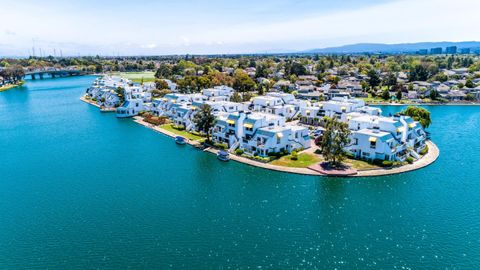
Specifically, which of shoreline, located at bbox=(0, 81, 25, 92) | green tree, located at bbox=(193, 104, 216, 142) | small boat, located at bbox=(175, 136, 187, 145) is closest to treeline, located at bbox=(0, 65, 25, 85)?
shoreline, located at bbox=(0, 81, 25, 92)

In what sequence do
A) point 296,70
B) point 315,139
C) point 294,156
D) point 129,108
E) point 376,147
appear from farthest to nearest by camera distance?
point 296,70, point 129,108, point 315,139, point 294,156, point 376,147

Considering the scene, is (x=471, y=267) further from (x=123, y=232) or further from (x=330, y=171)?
(x=123, y=232)

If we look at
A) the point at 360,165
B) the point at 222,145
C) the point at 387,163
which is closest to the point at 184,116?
the point at 222,145

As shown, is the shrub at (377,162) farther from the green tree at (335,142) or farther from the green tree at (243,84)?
the green tree at (243,84)

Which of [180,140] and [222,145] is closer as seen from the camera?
[222,145]

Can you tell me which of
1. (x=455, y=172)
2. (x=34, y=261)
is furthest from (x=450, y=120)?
(x=34, y=261)

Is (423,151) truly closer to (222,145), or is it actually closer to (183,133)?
(222,145)

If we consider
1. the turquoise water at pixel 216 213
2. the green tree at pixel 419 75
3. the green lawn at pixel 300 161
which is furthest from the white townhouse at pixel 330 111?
the green tree at pixel 419 75

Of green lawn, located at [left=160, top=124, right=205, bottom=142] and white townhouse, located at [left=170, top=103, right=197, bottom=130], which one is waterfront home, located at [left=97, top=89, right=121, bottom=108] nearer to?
white townhouse, located at [left=170, top=103, right=197, bottom=130]
